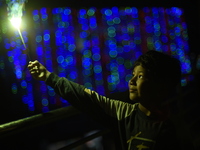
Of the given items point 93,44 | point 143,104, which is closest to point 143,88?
point 143,104

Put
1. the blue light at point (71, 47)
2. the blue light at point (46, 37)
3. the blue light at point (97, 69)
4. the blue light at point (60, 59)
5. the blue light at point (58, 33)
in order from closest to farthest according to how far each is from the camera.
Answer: the blue light at point (46, 37) → the blue light at point (60, 59) → the blue light at point (58, 33) → the blue light at point (71, 47) → the blue light at point (97, 69)

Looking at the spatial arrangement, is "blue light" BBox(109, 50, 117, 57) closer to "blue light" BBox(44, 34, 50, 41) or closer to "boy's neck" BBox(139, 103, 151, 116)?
"blue light" BBox(44, 34, 50, 41)

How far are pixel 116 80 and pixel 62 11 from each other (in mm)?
5395

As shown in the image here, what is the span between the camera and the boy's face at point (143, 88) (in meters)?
0.65

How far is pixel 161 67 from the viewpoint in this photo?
657 mm

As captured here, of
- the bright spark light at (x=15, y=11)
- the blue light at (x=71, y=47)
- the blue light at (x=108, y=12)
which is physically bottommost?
the bright spark light at (x=15, y=11)

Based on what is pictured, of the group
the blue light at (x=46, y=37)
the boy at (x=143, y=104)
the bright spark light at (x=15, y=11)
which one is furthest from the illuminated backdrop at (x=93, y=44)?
the boy at (x=143, y=104)

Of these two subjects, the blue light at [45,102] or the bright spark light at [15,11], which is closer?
the bright spark light at [15,11]

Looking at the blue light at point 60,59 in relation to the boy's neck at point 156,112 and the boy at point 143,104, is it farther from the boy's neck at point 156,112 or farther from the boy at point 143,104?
the boy's neck at point 156,112

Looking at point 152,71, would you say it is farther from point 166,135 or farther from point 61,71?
point 61,71

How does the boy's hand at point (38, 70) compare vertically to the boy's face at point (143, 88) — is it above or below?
above

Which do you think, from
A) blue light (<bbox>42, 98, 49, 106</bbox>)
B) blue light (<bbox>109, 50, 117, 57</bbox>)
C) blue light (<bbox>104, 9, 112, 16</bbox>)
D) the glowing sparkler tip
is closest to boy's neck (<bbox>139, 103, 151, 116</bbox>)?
the glowing sparkler tip

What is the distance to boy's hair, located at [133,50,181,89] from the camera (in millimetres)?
653

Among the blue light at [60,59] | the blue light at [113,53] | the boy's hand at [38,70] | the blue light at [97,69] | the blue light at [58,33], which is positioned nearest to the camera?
the boy's hand at [38,70]
